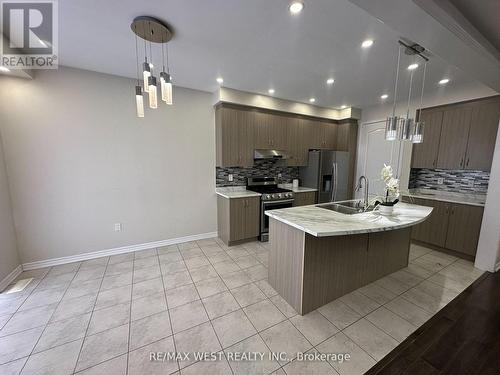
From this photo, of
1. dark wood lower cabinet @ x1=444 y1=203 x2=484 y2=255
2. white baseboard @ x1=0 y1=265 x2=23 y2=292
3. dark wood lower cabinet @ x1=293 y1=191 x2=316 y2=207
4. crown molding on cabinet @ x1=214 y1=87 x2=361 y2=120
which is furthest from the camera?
dark wood lower cabinet @ x1=293 y1=191 x2=316 y2=207

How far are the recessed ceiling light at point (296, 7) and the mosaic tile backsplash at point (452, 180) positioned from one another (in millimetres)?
3882

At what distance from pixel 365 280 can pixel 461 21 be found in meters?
2.64

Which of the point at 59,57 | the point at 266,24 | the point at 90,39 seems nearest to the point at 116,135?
the point at 59,57

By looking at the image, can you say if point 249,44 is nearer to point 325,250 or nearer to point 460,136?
point 325,250

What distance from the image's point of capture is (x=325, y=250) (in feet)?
6.53

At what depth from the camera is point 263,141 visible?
3.95 m

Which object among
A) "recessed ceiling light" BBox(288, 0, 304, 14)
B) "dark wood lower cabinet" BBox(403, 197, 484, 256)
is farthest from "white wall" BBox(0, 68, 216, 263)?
"dark wood lower cabinet" BBox(403, 197, 484, 256)

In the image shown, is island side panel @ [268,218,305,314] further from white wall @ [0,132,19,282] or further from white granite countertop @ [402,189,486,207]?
white wall @ [0,132,19,282]

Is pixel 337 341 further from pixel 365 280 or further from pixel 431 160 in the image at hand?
pixel 431 160

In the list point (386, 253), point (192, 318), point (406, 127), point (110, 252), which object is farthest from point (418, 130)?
point (110, 252)

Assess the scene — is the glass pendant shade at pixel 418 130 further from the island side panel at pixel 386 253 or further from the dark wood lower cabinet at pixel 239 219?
the dark wood lower cabinet at pixel 239 219

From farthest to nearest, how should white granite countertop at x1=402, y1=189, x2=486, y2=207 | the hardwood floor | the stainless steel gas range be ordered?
the stainless steel gas range < white granite countertop at x1=402, y1=189, x2=486, y2=207 < the hardwood floor

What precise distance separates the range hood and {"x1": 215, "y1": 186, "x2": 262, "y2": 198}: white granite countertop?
0.71 metres

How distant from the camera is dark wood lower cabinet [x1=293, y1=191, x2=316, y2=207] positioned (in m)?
4.11
